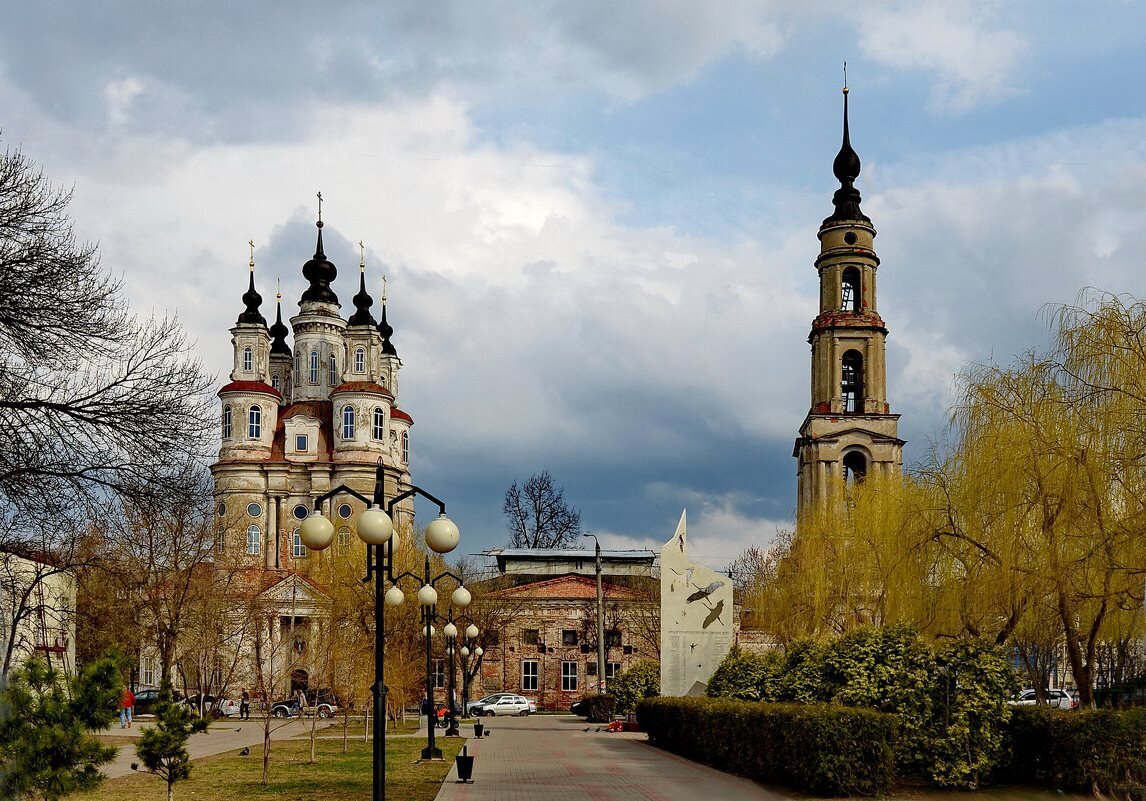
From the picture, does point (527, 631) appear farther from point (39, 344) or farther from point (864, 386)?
point (39, 344)

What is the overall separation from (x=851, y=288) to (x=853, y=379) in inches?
189

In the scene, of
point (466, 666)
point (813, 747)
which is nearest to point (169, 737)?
point (813, 747)

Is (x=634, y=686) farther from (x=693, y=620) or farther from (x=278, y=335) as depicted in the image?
(x=278, y=335)

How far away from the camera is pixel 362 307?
3455 inches

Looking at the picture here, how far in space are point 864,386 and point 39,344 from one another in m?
51.8

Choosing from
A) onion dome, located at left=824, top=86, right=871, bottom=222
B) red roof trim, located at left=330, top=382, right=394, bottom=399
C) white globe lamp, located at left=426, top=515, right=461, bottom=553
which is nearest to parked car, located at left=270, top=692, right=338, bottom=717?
red roof trim, located at left=330, top=382, right=394, bottom=399

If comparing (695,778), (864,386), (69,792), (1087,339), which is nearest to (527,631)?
(864,386)

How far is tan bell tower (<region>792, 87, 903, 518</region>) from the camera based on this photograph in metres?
61.6

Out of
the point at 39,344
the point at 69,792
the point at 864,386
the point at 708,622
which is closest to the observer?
the point at 69,792

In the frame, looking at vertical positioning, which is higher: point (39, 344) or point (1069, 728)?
point (39, 344)

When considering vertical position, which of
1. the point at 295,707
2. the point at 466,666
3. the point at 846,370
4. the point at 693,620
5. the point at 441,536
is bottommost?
the point at 295,707

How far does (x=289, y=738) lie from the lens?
137 feet

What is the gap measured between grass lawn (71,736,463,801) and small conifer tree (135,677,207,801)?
2.53 ft

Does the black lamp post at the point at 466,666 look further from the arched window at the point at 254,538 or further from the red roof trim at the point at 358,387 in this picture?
the red roof trim at the point at 358,387
